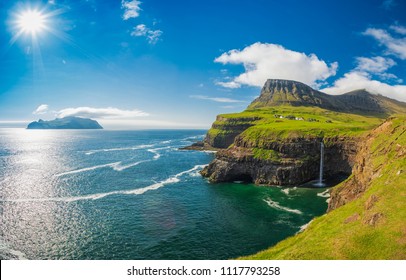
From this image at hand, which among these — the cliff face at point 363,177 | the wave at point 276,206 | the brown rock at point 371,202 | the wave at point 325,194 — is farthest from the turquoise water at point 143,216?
the brown rock at point 371,202

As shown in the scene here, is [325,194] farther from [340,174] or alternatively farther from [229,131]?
[229,131]

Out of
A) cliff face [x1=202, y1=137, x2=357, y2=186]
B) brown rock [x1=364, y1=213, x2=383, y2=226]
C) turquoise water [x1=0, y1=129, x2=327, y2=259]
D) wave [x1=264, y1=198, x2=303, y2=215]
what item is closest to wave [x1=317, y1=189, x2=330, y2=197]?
turquoise water [x1=0, y1=129, x2=327, y2=259]

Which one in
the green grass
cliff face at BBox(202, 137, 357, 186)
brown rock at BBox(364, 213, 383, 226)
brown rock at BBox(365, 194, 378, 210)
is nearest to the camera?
brown rock at BBox(364, 213, 383, 226)

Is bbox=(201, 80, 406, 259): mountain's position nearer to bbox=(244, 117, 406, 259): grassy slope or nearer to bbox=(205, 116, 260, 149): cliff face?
bbox=(244, 117, 406, 259): grassy slope

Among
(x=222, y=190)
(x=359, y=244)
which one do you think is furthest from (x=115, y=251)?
(x=222, y=190)

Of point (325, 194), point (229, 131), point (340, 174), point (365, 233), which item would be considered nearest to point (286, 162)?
point (325, 194)

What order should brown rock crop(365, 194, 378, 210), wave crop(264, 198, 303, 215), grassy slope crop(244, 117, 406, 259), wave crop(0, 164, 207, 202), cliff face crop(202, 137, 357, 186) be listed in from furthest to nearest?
cliff face crop(202, 137, 357, 186)
wave crop(0, 164, 207, 202)
wave crop(264, 198, 303, 215)
brown rock crop(365, 194, 378, 210)
grassy slope crop(244, 117, 406, 259)
